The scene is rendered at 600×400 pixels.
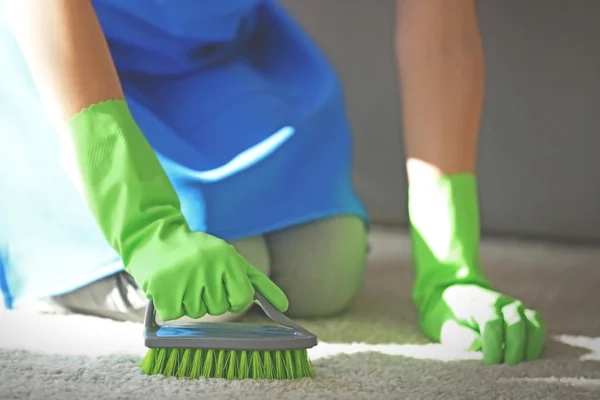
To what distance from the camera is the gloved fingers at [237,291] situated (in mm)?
579

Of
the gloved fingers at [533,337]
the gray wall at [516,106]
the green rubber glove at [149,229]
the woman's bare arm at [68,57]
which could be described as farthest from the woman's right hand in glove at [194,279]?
the gray wall at [516,106]

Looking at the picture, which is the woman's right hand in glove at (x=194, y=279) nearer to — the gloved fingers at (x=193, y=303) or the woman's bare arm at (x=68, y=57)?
the gloved fingers at (x=193, y=303)

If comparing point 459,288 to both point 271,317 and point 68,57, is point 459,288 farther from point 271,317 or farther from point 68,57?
point 68,57

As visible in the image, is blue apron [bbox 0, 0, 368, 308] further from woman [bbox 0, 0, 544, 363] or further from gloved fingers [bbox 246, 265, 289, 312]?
gloved fingers [bbox 246, 265, 289, 312]

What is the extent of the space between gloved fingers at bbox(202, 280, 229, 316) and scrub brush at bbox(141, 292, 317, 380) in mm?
19

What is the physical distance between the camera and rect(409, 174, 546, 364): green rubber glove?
2.20ft

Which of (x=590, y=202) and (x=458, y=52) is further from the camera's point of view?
(x=590, y=202)

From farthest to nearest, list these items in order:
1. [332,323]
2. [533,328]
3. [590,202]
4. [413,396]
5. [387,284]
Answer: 1. [590,202]
2. [387,284]
3. [332,323]
4. [533,328]
5. [413,396]

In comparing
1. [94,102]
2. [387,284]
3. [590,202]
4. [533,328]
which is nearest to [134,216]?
[94,102]

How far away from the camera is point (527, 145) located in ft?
4.09

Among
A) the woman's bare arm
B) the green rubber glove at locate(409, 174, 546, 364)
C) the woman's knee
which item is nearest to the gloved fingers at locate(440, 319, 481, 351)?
the green rubber glove at locate(409, 174, 546, 364)

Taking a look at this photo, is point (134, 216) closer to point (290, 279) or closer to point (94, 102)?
point (94, 102)

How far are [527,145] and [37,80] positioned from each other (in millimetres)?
820

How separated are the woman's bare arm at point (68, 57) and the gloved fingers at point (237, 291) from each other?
0.18 meters
